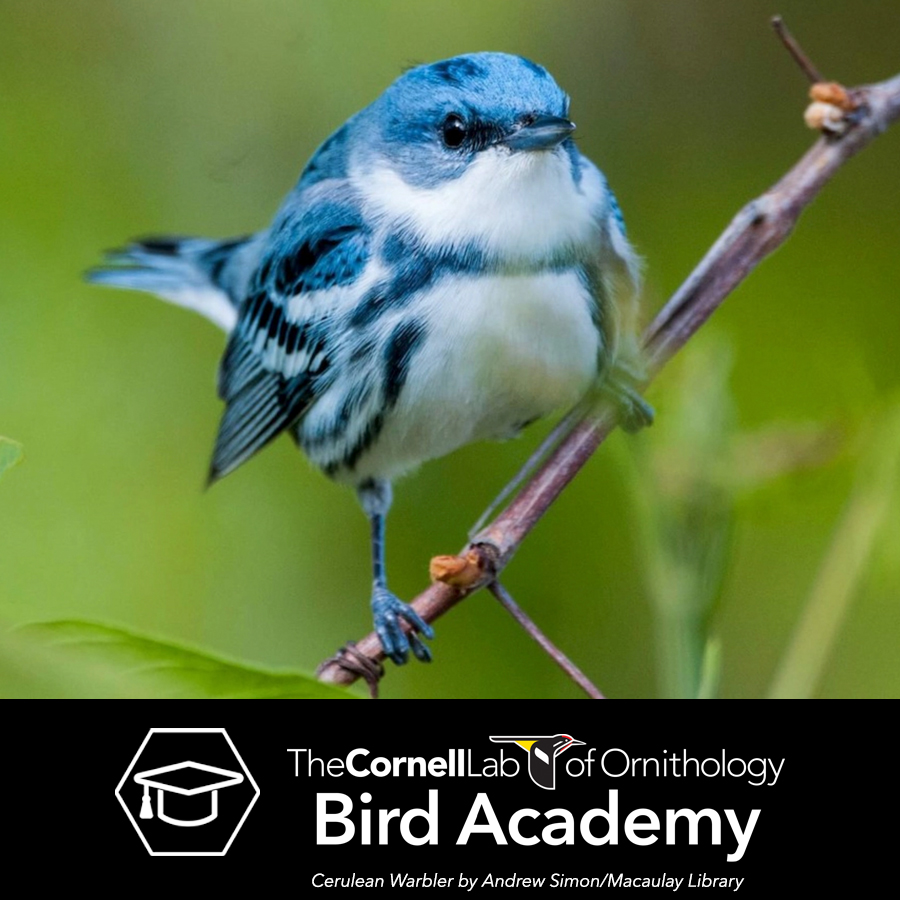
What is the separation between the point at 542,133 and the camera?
0.85 metres

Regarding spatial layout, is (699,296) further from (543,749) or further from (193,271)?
(193,271)

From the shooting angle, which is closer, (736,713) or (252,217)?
(736,713)

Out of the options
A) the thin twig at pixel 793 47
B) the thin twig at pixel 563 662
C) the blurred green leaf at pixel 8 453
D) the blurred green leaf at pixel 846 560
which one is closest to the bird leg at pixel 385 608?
the thin twig at pixel 563 662

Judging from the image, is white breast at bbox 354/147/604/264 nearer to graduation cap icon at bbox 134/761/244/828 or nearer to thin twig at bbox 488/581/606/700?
thin twig at bbox 488/581/606/700

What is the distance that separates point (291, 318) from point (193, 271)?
37 centimetres

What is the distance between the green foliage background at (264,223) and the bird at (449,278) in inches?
2.8

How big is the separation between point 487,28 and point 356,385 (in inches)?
14.4

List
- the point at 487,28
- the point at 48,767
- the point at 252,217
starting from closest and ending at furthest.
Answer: the point at 48,767, the point at 487,28, the point at 252,217

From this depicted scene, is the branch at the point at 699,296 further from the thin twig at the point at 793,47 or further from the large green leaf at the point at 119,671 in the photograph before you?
the large green leaf at the point at 119,671

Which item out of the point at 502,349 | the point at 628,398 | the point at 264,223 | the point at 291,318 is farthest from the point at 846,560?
the point at 264,223

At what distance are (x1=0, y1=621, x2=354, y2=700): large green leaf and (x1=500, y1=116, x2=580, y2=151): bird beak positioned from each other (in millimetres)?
448

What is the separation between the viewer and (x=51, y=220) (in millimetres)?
1214

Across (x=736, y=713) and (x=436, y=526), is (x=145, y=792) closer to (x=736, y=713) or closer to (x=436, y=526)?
(x=736, y=713)

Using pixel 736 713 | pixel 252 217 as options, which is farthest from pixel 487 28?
pixel 736 713
